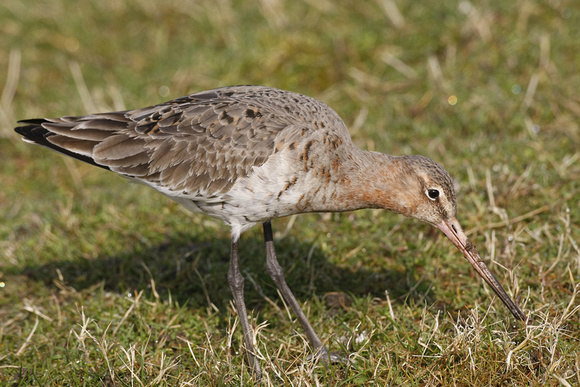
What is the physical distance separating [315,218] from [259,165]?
1959 millimetres

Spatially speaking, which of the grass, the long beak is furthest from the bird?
the grass

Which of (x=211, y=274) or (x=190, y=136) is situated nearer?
(x=190, y=136)

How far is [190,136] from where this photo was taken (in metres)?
5.80

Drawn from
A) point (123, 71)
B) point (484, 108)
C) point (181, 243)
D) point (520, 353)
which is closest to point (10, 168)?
point (123, 71)

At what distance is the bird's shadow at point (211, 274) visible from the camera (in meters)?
6.36

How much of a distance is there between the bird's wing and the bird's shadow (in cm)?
111

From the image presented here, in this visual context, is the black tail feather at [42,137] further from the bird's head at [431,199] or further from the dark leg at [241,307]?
the bird's head at [431,199]

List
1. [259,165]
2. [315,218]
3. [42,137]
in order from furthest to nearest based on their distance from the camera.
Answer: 1. [315,218]
2. [42,137]
3. [259,165]

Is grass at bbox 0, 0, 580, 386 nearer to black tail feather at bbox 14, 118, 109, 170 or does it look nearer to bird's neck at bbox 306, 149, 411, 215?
bird's neck at bbox 306, 149, 411, 215

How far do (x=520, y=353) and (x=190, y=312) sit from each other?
9.53 ft

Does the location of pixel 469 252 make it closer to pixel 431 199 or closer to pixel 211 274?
pixel 431 199

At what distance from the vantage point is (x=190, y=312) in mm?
6242

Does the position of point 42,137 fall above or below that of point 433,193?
above

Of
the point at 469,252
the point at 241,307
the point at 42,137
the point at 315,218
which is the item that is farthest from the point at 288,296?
the point at 42,137
